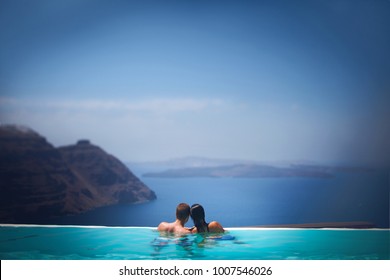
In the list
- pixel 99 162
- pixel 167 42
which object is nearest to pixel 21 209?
pixel 99 162

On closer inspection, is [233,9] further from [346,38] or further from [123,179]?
[123,179]

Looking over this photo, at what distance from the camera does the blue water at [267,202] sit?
6.62m

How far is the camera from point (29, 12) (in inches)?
259

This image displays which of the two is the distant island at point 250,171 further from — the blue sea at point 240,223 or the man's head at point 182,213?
the man's head at point 182,213

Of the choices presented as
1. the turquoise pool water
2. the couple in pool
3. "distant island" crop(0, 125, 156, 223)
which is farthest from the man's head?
"distant island" crop(0, 125, 156, 223)

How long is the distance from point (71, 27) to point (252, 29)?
2.49m

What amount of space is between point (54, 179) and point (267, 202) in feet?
10.1

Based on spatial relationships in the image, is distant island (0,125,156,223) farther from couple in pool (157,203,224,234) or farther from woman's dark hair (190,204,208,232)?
woman's dark hair (190,204,208,232)

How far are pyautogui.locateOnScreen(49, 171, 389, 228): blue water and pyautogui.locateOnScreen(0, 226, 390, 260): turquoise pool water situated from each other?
326 millimetres

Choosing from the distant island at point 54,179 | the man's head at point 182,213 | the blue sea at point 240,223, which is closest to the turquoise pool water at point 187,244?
the blue sea at point 240,223

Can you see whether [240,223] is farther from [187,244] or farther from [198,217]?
[187,244]

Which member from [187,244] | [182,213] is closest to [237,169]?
[182,213]

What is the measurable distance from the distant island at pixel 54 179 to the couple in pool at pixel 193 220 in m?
1.07

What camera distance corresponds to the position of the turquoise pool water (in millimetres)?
5367
